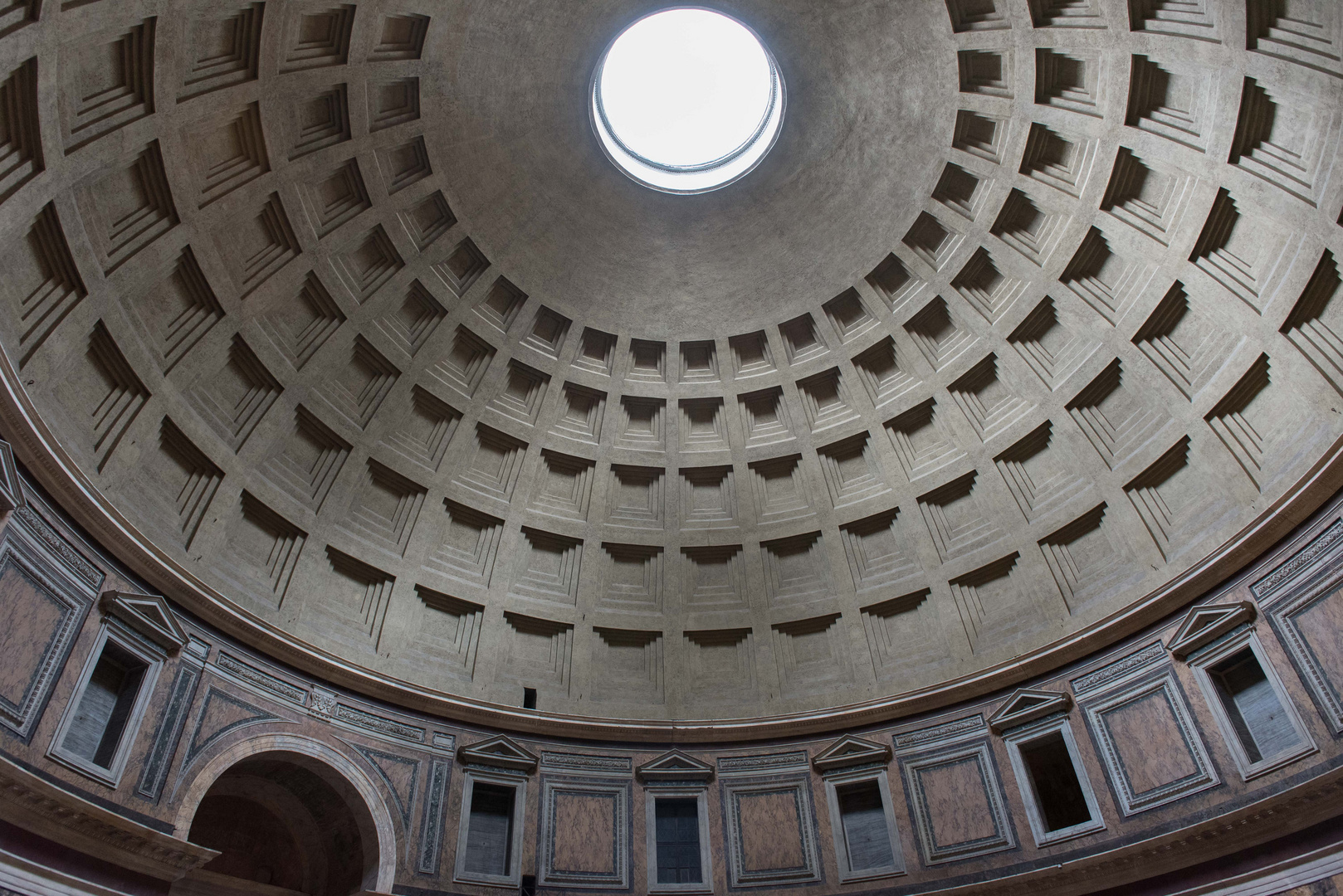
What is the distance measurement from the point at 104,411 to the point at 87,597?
3583 millimetres

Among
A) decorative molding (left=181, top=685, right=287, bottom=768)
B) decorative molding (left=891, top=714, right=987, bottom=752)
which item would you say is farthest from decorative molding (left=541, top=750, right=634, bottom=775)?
decorative molding (left=891, top=714, right=987, bottom=752)

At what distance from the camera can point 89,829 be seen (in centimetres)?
1341

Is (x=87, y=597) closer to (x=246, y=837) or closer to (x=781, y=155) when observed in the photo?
(x=246, y=837)

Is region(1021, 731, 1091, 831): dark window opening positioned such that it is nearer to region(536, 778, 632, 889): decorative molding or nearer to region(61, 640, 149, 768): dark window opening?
region(536, 778, 632, 889): decorative molding

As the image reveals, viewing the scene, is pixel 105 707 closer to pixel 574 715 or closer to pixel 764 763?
pixel 574 715

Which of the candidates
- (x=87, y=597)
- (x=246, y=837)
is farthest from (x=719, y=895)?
(x=87, y=597)

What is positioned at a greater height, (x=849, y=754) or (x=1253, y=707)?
(x=849, y=754)

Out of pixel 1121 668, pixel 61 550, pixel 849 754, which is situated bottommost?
pixel 849 754

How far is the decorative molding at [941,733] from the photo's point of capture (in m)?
19.5

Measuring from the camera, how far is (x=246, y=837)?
18.3 metres

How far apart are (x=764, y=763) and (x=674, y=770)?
2.06m

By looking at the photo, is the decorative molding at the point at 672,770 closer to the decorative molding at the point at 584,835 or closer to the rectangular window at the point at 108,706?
the decorative molding at the point at 584,835

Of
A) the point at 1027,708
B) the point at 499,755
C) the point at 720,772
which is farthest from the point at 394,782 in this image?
the point at 1027,708

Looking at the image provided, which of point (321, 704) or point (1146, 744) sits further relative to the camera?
point (321, 704)
